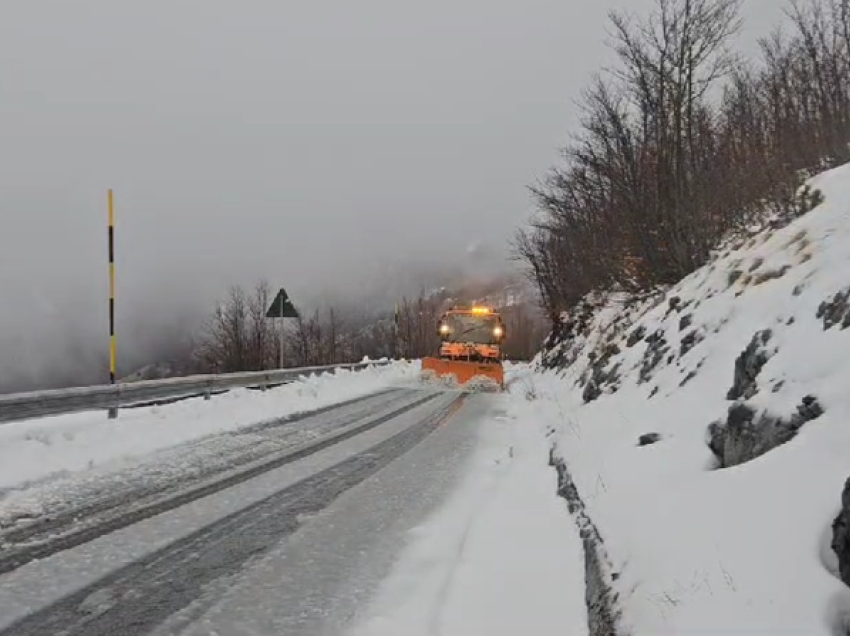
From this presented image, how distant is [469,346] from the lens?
27.4 metres

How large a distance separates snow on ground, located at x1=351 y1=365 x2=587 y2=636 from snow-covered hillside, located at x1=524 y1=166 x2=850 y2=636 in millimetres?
262

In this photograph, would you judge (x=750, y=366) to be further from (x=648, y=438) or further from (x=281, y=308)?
(x=281, y=308)

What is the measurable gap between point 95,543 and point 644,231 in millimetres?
17129

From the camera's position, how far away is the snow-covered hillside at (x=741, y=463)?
9.89 feet

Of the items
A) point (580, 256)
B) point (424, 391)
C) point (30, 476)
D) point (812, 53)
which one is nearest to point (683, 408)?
point (30, 476)

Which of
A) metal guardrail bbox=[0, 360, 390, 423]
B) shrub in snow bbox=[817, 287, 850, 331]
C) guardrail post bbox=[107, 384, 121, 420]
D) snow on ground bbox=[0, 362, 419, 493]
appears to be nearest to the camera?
shrub in snow bbox=[817, 287, 850, 331]

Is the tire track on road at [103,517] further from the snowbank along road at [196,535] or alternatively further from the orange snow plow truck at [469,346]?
the orange snow plow truck at [469,346]

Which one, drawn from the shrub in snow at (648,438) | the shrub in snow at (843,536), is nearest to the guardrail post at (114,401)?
the shrub in snow at (648,438)

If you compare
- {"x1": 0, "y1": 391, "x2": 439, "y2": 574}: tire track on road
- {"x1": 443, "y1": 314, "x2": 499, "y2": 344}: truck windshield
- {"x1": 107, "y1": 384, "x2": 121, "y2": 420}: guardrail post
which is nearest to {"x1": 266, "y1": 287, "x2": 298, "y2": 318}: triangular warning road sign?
{"x1": 443, "y1": 314, "x2": 499, "y2": 344}: truck windshield

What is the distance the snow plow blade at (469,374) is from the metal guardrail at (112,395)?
8111 millimetres

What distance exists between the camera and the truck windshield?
29141 millimetres

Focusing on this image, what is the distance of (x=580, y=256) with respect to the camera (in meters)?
29.3

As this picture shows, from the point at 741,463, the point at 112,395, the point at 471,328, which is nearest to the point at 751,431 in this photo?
the point at 741,463

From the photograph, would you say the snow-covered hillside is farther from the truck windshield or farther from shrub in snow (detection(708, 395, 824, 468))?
the truck windshield
